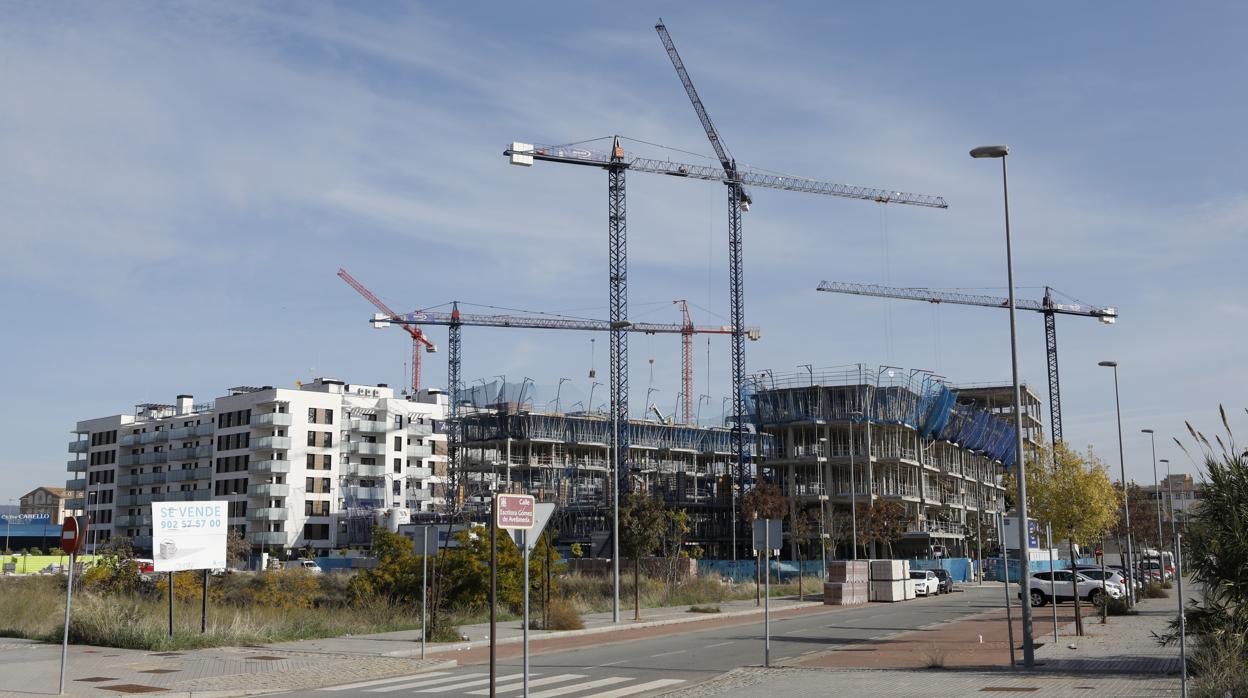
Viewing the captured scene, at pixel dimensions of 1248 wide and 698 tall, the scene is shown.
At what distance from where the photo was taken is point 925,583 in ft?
188

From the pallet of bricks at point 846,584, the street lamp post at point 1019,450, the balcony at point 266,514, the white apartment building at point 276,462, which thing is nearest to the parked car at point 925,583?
the pallet of bricks at point 846,584

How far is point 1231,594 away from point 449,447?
10880 cm

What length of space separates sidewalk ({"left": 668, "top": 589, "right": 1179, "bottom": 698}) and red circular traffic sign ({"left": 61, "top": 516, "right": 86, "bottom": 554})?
9.69m

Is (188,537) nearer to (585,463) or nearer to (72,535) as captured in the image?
(72,535)

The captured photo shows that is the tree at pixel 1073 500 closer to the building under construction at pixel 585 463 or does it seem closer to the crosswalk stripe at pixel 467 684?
the crosswalk stripe at pixel 467 684

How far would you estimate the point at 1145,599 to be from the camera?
46906mm

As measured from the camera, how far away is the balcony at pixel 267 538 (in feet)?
322

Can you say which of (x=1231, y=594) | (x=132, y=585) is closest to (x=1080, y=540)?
(x=1231, y=594)

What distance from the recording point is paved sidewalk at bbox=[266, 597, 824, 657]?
2539cm

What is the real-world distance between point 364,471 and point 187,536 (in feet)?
274

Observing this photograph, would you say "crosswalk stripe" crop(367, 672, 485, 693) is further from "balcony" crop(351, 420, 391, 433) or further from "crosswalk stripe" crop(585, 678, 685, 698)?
"balcony" crop(351, 420, 391, 433)

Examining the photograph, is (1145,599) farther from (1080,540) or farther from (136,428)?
(136,428)

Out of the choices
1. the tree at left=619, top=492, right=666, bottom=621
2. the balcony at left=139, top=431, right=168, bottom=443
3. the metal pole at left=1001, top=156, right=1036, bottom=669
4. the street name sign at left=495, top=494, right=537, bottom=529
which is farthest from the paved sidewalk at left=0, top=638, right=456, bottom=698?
the balcony at left=139, top=431, right=168, bottom=443

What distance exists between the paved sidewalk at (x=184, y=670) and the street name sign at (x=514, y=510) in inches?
301
